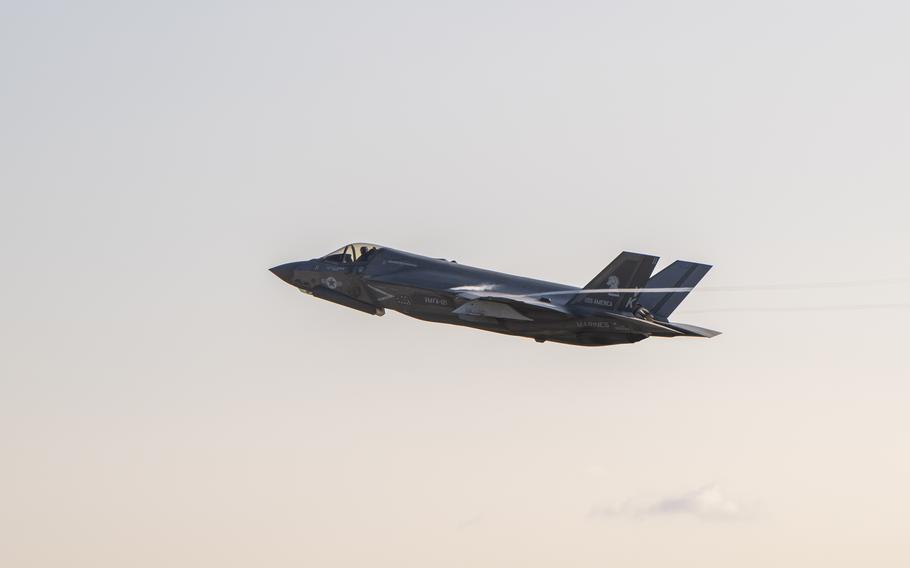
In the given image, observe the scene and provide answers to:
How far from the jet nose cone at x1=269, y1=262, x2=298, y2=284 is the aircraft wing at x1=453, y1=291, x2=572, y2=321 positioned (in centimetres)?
1177

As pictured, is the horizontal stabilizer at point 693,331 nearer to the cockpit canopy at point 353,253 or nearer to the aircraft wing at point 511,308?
the aircraft wing at point 511,308

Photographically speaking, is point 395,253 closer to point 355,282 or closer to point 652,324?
point 355,282

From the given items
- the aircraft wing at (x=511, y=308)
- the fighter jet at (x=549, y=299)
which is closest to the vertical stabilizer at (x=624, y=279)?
the fighter jet at (x=549, y=299)

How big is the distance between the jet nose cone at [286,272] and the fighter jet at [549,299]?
16.5 ft

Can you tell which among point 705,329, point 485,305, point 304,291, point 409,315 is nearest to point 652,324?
point 705,329

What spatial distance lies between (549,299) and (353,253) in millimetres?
11348

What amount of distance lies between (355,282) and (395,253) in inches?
84.6

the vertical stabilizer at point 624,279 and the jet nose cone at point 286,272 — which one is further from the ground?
the jet nose cone at point 286,272

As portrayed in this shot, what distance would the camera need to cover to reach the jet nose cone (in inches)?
3105

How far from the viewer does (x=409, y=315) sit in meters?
73.7

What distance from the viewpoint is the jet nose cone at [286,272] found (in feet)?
259

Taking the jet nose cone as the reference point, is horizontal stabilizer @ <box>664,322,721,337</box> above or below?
below

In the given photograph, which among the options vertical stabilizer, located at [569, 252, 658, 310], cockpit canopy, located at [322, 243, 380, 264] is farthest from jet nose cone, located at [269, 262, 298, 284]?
vertical stabilizer, located at [569, 252, 658, 310]

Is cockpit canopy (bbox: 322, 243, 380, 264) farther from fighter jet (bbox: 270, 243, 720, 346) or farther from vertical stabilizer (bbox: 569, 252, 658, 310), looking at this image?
vertical stabilizer (bbox: 569, 252, 658, 310)
